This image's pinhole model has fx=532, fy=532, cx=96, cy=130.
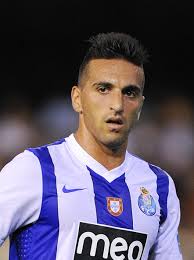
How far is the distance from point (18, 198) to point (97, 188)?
0.32 meters

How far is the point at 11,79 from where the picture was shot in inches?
273

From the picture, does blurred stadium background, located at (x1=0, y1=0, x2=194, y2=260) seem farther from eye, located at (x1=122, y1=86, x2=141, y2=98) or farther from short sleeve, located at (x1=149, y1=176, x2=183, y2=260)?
eye, located at (x1=122, y1=86, x2=141, y2=98)

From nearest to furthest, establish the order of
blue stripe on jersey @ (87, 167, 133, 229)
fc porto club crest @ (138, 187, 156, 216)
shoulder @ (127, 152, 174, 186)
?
blue stripe on jersey @ (87, 167, 133, 229) < fc porto club crest @ (138, 187, 156, 216) < shoulder @ (127, 152, 174, 186)

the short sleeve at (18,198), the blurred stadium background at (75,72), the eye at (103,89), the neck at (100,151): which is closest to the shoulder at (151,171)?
the neck at (100,151)

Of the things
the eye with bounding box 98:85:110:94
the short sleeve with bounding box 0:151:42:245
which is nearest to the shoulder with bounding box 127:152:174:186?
the eye with bounding box 98:85:110:94

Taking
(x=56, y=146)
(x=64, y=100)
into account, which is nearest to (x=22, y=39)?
(x=64, y=100)

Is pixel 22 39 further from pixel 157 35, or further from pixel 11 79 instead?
pixel 157 35

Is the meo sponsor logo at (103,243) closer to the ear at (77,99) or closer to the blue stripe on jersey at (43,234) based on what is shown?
the blue stripe on jersey at (43,234)

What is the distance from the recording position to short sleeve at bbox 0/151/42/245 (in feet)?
5.76

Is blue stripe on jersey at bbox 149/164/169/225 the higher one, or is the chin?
the chin

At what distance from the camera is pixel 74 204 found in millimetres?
1837


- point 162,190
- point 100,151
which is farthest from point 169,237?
point 100,151

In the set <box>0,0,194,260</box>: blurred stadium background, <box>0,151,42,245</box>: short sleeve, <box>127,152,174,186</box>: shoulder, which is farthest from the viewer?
<box>0,0,194,260</box>: blurred stadium background

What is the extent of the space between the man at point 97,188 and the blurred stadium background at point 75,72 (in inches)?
137
